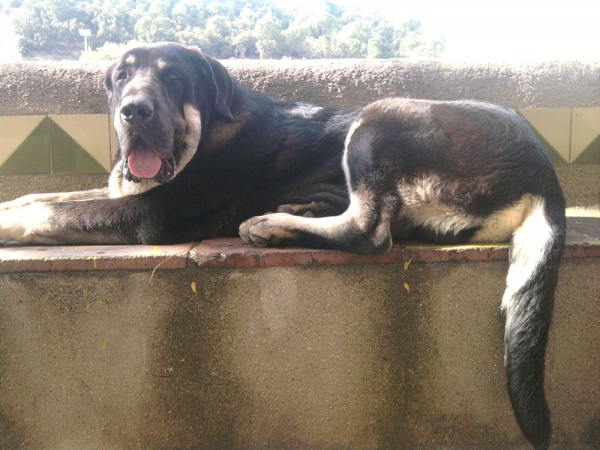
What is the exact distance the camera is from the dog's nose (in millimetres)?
2309

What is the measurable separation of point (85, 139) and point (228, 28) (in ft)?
8.41

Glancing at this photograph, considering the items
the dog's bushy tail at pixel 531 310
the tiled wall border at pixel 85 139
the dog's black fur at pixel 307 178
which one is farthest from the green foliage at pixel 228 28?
the dog's bushy tail at pixel 531 310

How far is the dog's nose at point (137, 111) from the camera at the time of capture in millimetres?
2309

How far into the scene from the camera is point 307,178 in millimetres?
2803

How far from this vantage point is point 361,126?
2.58 m

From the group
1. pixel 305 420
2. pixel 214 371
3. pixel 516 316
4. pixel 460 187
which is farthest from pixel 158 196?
pixel 516 316

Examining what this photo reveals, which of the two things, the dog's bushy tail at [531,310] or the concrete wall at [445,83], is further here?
the concrete wall at [445,83]

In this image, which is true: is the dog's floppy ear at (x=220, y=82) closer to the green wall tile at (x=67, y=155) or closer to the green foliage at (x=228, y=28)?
the green foliage at (x=228, y=28)

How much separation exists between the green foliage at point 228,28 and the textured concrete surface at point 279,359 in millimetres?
2577

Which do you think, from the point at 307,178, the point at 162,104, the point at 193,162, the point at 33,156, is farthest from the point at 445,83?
the point at 33,156

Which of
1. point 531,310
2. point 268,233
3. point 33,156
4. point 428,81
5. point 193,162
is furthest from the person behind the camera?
point 428,81

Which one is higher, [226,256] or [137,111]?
[137,111]

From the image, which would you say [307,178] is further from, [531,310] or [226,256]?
[531,310]

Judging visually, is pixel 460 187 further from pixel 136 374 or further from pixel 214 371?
pixel 136 374
